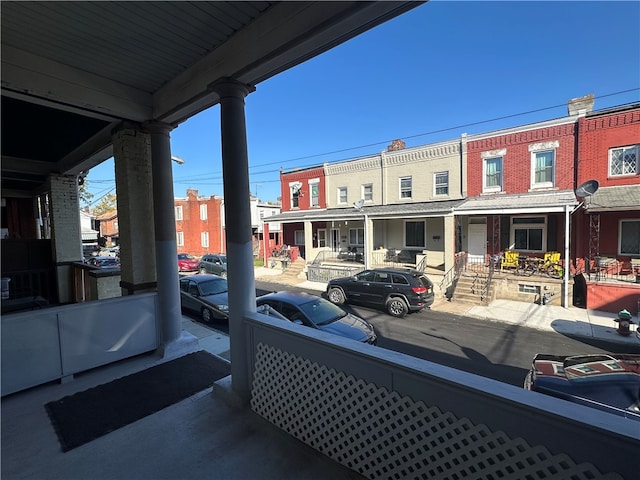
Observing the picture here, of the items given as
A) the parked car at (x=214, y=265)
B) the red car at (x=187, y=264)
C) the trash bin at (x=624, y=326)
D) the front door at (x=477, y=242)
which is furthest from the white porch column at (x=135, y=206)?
the red car at (x=187, y=264)

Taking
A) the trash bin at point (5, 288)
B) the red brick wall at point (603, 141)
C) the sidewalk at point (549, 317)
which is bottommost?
the sidewalk at point (549, 317)

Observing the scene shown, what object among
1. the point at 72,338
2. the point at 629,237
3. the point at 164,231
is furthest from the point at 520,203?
the point at 72,338

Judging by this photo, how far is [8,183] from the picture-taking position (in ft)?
26.9

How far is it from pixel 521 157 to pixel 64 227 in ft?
52.0

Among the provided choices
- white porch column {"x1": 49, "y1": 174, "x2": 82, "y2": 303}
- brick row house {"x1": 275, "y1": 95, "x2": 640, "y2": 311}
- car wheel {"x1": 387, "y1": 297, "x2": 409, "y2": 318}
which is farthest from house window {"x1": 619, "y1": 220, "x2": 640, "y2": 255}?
white porch column {"x1": 49, "y1": 174, "x2": 82, "y2": 303}

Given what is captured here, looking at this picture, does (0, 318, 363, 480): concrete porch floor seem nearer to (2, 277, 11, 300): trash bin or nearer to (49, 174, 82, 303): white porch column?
(2, 277, 11, 300): trash bin

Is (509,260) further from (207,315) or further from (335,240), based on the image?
(207,315)

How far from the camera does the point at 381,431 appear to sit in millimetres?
2129

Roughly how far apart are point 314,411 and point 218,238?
27752mm

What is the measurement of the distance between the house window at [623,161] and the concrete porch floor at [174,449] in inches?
556

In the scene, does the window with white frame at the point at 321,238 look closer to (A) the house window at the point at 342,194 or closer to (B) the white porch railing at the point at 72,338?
(A) the house window at the point at 342,194

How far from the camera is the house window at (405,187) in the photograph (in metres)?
15.7

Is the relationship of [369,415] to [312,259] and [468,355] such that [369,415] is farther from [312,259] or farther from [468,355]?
[312,259]

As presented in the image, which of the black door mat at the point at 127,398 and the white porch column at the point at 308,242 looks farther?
the white porch column at the point at 308,242
